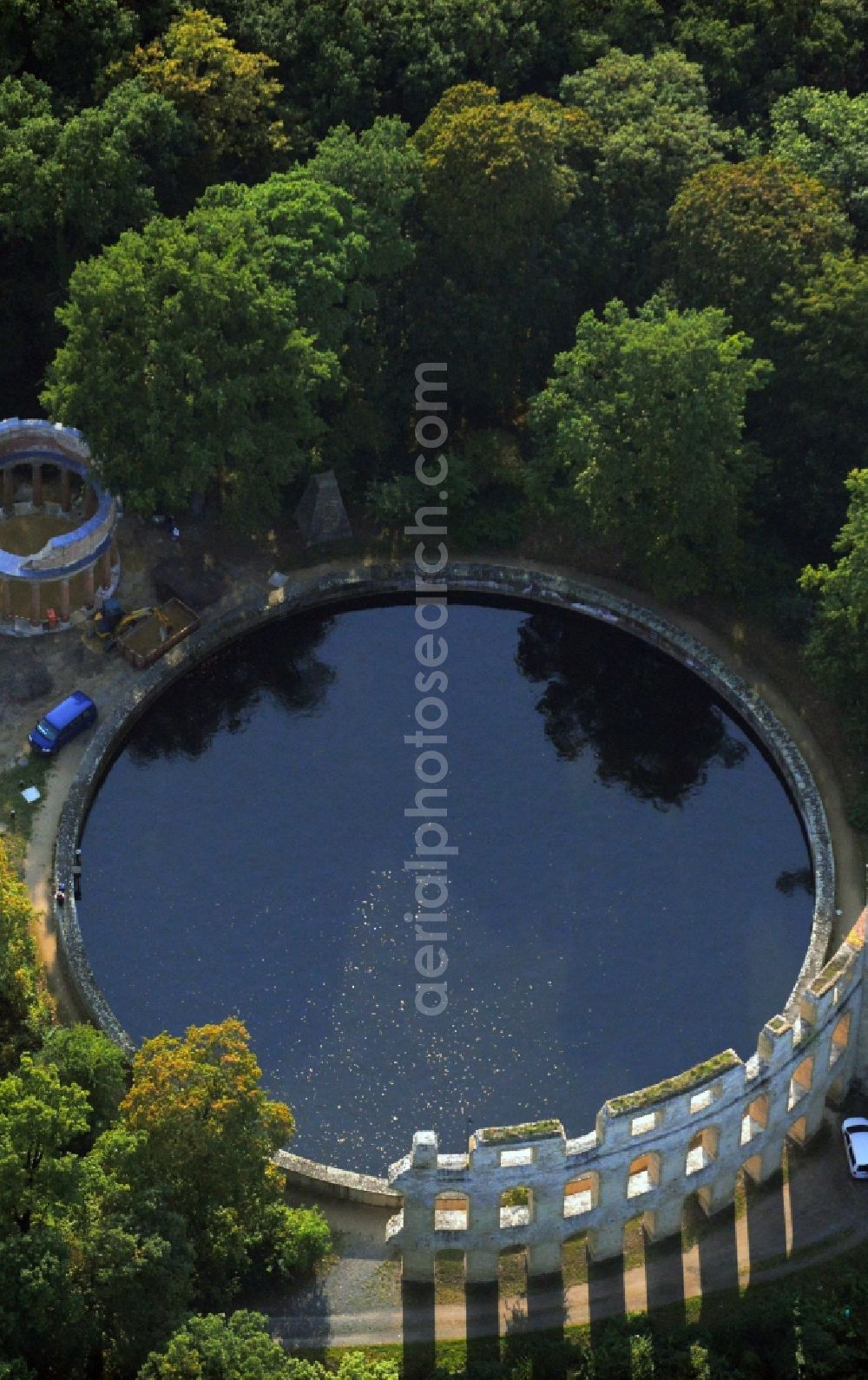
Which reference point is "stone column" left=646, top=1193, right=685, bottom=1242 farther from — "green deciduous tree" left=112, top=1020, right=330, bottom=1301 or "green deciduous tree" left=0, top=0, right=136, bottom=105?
"green deciduous tree" left=0, top=0, right=136, bottom=105

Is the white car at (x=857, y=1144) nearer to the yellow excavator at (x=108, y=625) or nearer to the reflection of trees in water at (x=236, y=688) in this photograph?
the reflection of trees in water at (x=236, y=688)

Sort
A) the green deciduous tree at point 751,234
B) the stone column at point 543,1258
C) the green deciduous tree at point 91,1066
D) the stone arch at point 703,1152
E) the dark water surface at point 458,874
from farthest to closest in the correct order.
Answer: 1. the green deciduous tree at point 751,234
2. the dark water surface at point 458,874
3. the green deciduous tree at point 91,1066
4. the stone arch at point 703,1152
5. the stone column at point 543,1258

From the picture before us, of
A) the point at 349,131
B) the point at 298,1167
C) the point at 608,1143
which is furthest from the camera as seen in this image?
the point at 349,131

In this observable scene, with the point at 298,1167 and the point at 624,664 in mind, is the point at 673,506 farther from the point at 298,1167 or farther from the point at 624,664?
the point at 298,1167

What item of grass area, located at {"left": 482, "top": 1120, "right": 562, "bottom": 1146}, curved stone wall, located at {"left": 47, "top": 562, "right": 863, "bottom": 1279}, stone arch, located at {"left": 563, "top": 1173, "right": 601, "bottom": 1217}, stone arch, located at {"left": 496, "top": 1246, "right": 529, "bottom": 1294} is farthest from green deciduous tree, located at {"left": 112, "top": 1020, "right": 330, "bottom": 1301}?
stone arch, located at {"left": 563, "top": 1173, "right": 601, "bottom": 1217}

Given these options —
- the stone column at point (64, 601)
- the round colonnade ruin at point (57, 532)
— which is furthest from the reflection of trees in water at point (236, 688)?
the round colonnade ruin at point (57, 532)

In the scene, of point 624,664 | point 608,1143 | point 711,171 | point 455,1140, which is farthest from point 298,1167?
point 711,171

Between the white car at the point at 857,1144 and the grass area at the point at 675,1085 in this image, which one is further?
the white car at the point at 857,1144
